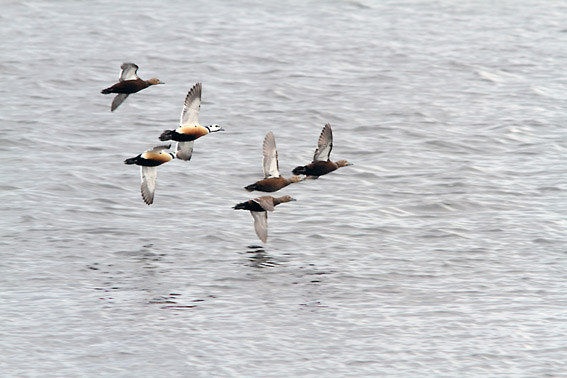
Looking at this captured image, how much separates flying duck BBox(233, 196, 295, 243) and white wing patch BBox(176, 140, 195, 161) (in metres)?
1.55

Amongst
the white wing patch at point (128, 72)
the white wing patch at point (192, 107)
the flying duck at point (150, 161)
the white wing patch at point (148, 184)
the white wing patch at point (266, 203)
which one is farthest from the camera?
the white wing patch at point (148, 184)

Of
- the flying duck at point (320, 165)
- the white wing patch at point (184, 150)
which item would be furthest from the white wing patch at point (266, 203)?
the white wing patch at point (184, 150)

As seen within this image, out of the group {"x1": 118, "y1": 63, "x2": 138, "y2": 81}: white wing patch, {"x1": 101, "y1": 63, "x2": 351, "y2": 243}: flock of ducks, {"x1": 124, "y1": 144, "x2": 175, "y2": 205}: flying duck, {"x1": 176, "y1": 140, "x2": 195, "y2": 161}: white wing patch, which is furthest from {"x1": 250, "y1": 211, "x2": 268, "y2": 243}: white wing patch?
{"x1": 118, "y1": 63, "x2": 138, "y2": 81}: white wing patch

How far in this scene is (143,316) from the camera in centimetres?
2286

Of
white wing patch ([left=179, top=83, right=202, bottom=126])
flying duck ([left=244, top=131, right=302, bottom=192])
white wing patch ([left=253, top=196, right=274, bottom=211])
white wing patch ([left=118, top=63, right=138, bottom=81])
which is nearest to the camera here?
white wing patch ([left=179, top=83, right=202, bottom=126])

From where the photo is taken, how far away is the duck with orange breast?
2519 cm

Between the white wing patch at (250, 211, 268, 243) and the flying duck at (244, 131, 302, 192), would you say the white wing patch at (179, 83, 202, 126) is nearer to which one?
the flying duck at (244, 131, 302, 192)

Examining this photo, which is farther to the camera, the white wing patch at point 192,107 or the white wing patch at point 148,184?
the white wing patch at point 148,184

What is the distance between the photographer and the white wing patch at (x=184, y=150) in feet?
83.4

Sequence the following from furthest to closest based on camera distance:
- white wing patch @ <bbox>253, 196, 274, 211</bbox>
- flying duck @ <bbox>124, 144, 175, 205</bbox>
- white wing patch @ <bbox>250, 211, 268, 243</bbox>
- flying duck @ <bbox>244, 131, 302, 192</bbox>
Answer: white wing patch @ <bbox>250, 211, 268, 243</bbox>
flying duck @ <bbox>124, 144, 175, 205</bbox>
white wing patch @ <bbox>253, 196, 274, 211</bbox>
flying duck @ <bbox>244, 131, 302, 192</bbox>

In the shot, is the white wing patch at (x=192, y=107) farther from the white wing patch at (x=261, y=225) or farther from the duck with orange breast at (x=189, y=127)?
the white wing patch at (x=261, y=225)

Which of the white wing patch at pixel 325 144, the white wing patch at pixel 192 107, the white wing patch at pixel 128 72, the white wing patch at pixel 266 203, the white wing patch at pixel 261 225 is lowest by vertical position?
the white wing patch at pixel 261 225

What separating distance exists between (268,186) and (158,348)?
5833mm

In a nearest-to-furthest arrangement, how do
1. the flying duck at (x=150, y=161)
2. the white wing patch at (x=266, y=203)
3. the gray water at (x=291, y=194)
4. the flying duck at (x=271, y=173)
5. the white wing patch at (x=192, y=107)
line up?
the gray water at (x=291, y=194), the white wing patch at (x=192, y=107), the flying duck at (x=271, y=173), the white wing patch at (x=266, y=203), the flying duck at (x=150, y=161)
